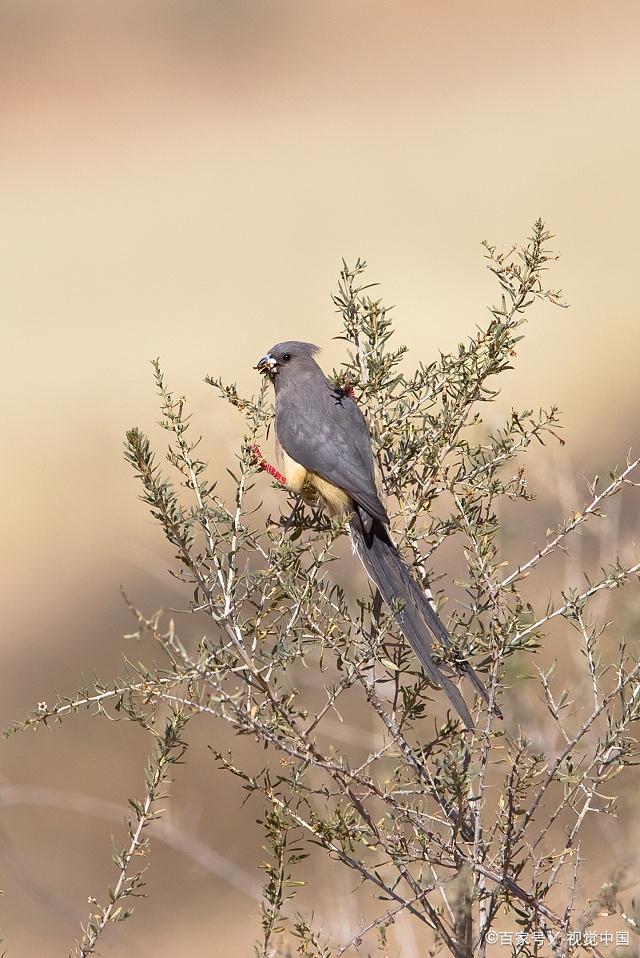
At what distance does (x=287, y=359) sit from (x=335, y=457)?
628 millimetres

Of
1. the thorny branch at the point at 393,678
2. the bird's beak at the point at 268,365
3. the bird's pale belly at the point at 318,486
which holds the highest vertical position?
the bird's beak at the point at 268,365

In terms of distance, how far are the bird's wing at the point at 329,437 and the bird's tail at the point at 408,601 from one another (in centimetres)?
15

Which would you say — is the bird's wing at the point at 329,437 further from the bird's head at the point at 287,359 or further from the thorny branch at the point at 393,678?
the thorny branch at the point at 393,678

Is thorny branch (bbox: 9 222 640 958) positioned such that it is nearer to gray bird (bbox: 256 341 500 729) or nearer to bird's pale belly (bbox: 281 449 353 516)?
gray bird (bbox: 256 341 500 729)

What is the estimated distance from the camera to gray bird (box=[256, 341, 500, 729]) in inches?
112

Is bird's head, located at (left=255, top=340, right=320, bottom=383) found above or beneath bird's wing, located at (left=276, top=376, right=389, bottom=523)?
above

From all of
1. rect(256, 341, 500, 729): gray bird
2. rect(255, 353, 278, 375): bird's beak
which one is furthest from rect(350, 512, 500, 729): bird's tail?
rect(255, 353, 278, 375): bird's beak

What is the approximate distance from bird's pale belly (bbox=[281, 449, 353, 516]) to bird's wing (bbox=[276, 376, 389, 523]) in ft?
0.12

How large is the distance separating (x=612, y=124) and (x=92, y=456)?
12.1m

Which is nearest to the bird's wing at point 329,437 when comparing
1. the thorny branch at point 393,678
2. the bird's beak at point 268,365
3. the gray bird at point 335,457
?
the gray bird at point 335,457

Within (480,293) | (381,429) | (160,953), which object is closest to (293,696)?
(381,429)

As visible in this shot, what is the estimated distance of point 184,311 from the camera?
14.9 m

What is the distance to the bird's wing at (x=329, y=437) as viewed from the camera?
3283 millimetres

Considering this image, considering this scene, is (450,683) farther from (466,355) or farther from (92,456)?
(92,456)
